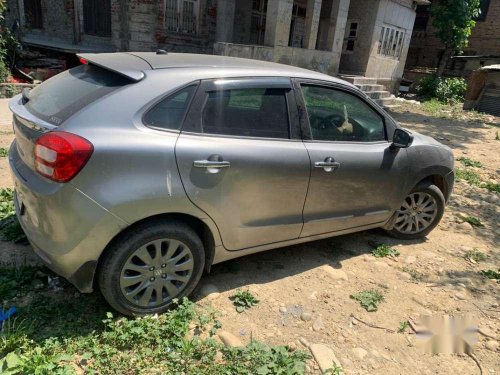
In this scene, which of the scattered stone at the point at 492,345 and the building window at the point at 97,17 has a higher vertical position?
the building window at the point at 97,17

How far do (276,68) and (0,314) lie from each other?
2590 mm

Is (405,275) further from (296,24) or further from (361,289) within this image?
(296,24)

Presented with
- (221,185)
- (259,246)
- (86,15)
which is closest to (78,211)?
(221,185)

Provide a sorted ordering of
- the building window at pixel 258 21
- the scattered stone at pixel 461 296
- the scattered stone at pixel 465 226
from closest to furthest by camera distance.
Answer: the scattered stone at pixel 461 296 < the scattered stone at pixel 465 226 < the building window at pixel 258 21

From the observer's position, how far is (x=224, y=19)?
14.1 meters

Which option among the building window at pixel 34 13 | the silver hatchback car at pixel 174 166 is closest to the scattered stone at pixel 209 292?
the silver hatchback car at pixel 174 166

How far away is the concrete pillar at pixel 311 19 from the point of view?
45.0 feet

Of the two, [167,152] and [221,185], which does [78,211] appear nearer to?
[167,152]

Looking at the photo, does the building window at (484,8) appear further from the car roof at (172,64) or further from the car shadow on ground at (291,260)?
the car roof at (172,64)

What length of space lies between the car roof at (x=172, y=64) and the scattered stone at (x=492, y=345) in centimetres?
240

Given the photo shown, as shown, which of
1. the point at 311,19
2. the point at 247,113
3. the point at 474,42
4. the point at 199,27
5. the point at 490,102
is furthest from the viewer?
the point at 474,42

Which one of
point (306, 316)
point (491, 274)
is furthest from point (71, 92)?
point (491, 274)

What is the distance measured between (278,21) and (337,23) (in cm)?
328

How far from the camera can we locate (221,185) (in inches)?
107
